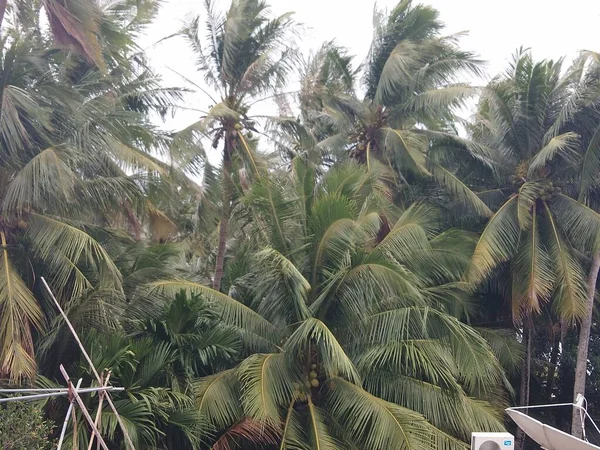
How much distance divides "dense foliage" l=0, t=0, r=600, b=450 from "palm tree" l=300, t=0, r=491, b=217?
0.06 meters

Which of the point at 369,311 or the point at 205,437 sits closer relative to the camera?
the point at 205,437

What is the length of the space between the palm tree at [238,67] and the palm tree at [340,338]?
115 inches

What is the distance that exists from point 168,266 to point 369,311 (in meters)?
4.05

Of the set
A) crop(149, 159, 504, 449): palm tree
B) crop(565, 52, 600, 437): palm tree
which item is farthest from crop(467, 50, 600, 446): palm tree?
crop(149, 159, 504, 449): palm tree

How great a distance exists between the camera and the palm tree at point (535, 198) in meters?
14.5

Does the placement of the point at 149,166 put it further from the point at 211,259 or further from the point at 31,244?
the point at 211,259

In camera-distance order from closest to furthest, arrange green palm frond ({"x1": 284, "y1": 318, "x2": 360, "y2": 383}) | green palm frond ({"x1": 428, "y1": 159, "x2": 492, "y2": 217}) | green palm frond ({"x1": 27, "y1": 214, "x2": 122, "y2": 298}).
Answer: green palm frond ({"x1": 284, "y1": 318, "x2": 360, "y2": 383}) < green palm frond ({"x1": 27, "y1": 214, "x2": 122, "y2": 298}) < green palm frond ({"x1": 428, "y1": 159, "x2": 492, "y2": 217})

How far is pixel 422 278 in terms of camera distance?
11.9 metres

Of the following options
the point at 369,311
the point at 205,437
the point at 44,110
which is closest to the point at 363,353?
the point at 369,311

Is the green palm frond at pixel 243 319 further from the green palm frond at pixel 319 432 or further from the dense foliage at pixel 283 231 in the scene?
the green palm frond at pixel 319 432

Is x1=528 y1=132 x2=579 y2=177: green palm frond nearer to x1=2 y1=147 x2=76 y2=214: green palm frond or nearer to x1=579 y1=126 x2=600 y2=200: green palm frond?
x1=579 y1=126 x2=600 y2=200: green palm frond

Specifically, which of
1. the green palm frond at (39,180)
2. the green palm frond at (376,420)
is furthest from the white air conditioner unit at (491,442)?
the green palm frond at (39,180)

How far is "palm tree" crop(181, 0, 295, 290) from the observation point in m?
14.6

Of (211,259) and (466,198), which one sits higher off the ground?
(466,198)
